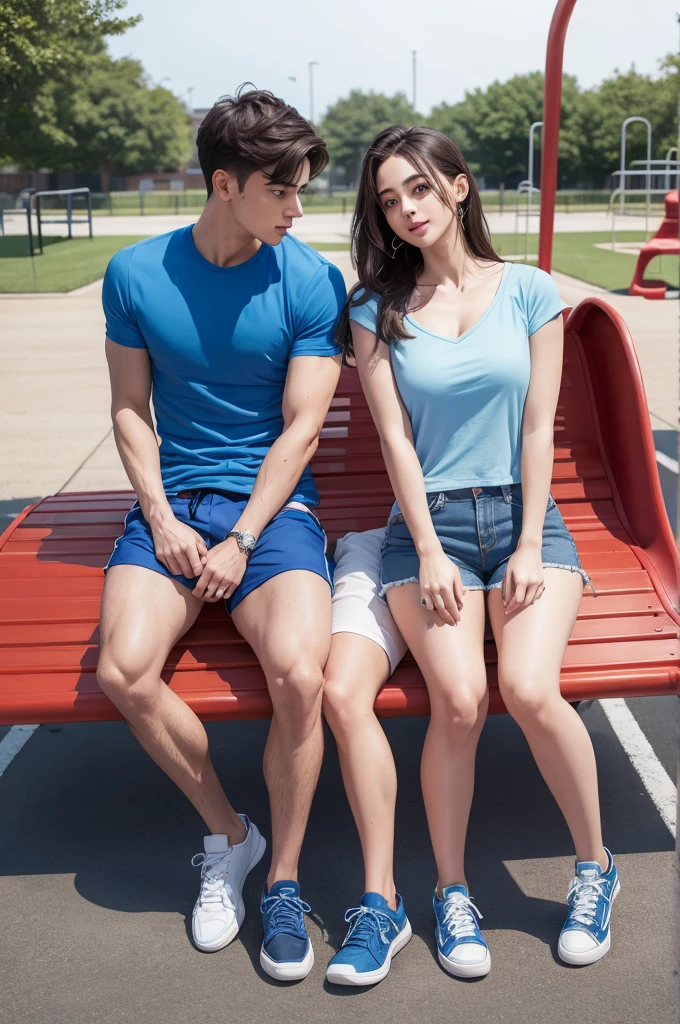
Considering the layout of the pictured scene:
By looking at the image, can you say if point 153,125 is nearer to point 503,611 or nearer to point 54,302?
point 54,302

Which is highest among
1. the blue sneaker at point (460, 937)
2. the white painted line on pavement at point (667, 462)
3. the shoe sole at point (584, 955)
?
the white painted line on pavement at point (667, 462)

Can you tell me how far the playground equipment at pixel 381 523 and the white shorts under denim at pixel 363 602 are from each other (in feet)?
0.30

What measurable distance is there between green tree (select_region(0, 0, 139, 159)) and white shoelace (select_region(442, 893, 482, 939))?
261 inches

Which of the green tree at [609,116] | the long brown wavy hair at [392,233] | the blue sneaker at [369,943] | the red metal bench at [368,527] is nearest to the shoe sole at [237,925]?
the blue sneaker at [369,943]

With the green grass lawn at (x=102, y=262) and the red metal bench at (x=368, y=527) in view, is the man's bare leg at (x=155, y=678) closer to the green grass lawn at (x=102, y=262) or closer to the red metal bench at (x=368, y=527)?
the red metal bench at (x=368, y=527)

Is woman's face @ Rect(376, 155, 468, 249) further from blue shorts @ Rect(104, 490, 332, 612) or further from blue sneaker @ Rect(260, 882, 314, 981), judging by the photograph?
blue sneaker @ Rect(260, 882, 314, 981)

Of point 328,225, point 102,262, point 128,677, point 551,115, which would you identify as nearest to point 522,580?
point 128,677

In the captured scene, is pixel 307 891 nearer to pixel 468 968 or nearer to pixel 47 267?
pixel 468 968

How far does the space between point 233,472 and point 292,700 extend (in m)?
0.71

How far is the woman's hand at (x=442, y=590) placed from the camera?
8.55ft

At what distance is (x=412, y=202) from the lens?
2764mm

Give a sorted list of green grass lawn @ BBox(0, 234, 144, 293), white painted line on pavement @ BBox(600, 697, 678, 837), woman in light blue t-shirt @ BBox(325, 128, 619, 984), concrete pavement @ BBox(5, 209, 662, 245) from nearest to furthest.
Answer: woman in light blue t-shirt @ BBox(325, 128, 619, 984)
white painted line on pavement @ BBox(600, 697, 678, 837)
green grass lawn @ BBox(0, 234, 144, 293)
concrete pavement @ BBox(5, 209, 662, 245)

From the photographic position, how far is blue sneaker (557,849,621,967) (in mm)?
2506

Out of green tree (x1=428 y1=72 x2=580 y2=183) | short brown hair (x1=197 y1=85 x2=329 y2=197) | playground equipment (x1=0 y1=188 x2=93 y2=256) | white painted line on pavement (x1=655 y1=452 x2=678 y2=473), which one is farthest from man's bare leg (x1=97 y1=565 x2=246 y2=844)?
green tree (x1=428 y1=72 x2=580 y2=183)
